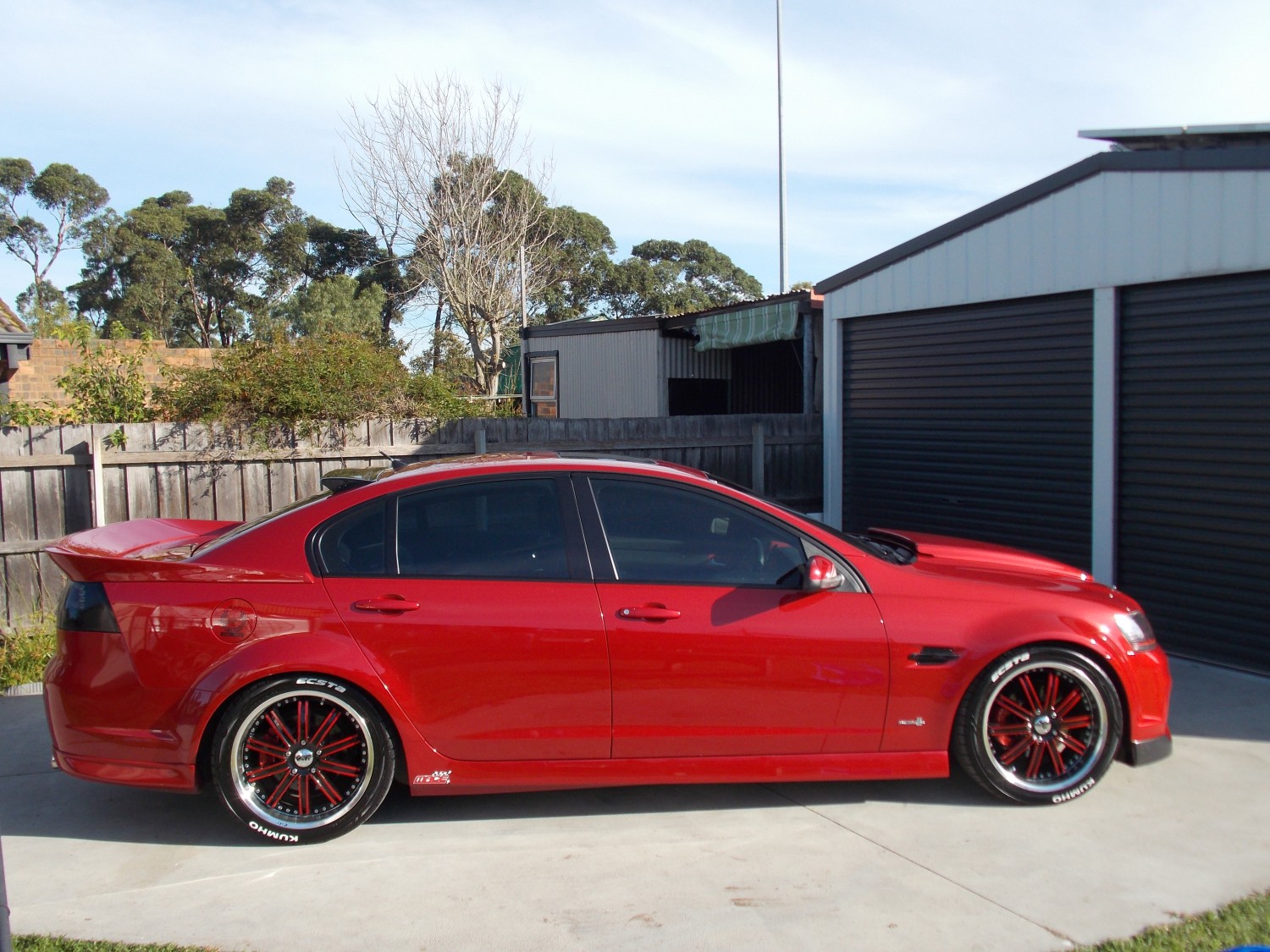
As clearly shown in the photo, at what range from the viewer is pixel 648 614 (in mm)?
4285

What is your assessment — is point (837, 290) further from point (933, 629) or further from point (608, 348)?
point (933, 629)

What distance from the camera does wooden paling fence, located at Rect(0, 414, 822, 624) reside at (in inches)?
285

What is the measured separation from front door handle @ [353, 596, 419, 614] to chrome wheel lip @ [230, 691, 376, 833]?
38cm

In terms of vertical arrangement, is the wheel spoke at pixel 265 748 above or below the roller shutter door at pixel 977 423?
below

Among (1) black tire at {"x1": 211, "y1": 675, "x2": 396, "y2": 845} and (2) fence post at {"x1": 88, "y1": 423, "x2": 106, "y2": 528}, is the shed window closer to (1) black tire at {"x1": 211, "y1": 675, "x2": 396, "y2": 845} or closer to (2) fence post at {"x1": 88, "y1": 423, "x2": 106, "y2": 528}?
(2) fence post at {"x1": 88, "y1": 423, "x2": 106, "y2": 528}

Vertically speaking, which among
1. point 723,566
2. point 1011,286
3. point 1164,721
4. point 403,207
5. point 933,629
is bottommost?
point 1164,721

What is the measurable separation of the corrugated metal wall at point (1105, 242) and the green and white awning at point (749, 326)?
8.12 ft

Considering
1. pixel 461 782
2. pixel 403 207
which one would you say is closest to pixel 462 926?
pixel 461 782

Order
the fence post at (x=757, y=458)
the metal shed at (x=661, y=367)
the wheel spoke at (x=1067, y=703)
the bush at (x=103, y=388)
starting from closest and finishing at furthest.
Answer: the wheel spoke at (x=1067, y=703), the bush at (x=103, y=388), the fence post at (x=757, y=458), the metal shed at (x=661, y=367)

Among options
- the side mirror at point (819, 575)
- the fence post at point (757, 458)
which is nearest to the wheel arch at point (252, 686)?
the side mirror at point (819, 575)

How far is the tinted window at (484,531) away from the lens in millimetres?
4352

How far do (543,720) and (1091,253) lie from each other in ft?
18.9

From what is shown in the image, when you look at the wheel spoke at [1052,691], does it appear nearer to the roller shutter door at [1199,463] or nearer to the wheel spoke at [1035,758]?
the wheel spoke at [1035,758]

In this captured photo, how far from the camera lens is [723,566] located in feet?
14.6
